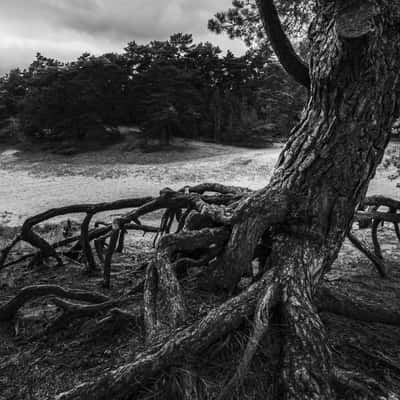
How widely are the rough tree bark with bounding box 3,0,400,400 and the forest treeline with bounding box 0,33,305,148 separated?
74.4 feet

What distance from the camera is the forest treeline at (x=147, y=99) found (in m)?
26.7

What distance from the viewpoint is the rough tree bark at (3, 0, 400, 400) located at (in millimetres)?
1724

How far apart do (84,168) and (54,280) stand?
18.1m

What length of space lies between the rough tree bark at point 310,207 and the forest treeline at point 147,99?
74.4 ft

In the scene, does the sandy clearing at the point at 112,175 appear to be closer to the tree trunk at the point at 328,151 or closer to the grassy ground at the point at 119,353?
the grassy ground at the point at 119,353

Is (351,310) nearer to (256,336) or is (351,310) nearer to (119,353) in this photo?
(256,336)

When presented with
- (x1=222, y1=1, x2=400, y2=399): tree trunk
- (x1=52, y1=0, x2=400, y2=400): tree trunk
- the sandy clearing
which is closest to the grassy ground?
(x1=52, y1=0, x2=400, y2=400): tree trunk

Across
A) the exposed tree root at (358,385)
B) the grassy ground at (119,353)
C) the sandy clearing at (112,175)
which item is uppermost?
the exposed tree root at (358,385)

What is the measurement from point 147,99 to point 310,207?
27059 millimetres

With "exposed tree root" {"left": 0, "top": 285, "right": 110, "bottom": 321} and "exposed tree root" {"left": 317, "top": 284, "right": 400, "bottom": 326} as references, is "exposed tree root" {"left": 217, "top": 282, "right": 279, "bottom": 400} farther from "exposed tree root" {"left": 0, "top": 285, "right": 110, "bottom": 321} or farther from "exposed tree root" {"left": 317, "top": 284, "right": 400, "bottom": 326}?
"exposed tree root" {"left": 0, "top": 285, "right": 110, "bottom": 321}

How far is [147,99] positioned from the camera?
1083 inches

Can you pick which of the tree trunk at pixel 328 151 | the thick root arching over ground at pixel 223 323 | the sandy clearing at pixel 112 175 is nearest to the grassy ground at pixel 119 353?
the thick root arching over ground at pixel 223 323

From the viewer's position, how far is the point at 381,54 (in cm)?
211

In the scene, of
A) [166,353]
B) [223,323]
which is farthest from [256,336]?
[166,353]
